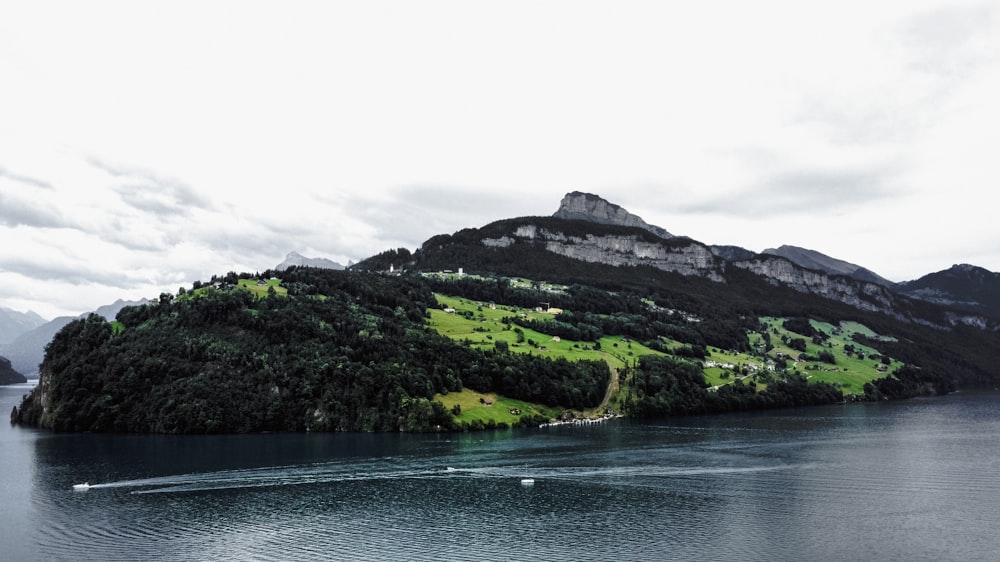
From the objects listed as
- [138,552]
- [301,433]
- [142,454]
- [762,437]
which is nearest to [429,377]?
[301,433]

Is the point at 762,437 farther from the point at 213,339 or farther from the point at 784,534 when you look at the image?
the point at 213,339

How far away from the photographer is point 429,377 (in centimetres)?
15712

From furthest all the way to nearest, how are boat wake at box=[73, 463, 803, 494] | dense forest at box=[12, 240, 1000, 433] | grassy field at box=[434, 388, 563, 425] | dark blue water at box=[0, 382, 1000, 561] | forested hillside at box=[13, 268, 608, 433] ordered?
grassy field at box=[434, 388, 563, 425] < dense forest at box=[12, 240, 1000, 433] < forested hillside at box=[13, 268, 608, 433] < boat wake at box=[73, 463, 803, 494] < dark blue water at box=[0, 382, 1000, 561]

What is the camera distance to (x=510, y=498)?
274 ft

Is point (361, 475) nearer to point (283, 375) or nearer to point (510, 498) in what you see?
point (510, 498)

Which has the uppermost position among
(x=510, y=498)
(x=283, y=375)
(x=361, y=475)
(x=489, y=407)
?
(x=283, y=375)

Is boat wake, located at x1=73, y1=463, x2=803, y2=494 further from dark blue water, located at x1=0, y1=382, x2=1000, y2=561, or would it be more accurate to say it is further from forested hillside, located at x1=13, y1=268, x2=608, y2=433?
forested hillside, located at x1=13, y1=268, x2=608, y2=433

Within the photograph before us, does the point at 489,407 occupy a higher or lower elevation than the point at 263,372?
lower

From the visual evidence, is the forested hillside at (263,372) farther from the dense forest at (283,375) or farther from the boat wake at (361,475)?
the boat wake at (361,475)

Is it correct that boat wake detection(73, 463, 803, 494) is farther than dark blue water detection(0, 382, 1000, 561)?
Yes

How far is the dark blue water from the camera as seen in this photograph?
211ft

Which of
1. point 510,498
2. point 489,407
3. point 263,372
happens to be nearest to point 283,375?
point 263,372

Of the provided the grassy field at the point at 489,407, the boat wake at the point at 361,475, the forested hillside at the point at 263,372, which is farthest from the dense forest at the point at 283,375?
the boat wake at the point at 361,475

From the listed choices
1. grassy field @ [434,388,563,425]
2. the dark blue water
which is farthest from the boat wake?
grassy field @ [434,388,563,425]
